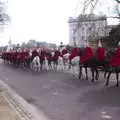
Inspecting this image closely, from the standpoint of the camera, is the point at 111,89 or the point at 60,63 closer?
the point at 111,89

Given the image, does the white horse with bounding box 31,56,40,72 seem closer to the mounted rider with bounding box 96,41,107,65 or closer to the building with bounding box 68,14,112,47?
the building with bounding box 68,14,112,47

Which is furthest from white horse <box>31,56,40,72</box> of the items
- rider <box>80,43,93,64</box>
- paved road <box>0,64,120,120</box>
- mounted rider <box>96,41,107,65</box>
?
paved road <box>0,64,120,120</box>

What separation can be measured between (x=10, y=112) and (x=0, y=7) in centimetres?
2246

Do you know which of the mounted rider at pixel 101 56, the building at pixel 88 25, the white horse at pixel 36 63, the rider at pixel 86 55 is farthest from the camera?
the white horse at pixel 36 63

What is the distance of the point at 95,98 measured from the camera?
1486cm

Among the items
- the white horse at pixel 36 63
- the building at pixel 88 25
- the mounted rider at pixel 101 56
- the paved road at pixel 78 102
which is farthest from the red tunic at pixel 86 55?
the white horse at pixel 36 63

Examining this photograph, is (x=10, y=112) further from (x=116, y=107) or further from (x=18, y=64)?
(x=18, y=64)

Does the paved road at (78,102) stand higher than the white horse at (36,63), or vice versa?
the paved road at (78,102)

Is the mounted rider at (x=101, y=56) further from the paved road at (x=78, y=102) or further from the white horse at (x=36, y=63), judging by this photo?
the white horse at (x=36, y=63)

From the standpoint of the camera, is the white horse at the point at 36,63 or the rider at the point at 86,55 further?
the white horse at the point at 36,63

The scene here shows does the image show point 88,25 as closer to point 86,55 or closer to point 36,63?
point 36,63

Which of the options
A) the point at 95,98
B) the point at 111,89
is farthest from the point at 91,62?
the point at 95,98

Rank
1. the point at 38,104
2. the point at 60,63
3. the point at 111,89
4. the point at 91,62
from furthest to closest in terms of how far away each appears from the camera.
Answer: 1. the point at 60,63
2. the point at 91,62
3. the point at 111,89
4. the point at 38,104

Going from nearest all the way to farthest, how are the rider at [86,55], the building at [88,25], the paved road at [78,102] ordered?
the paved road at [78,102]
the rider at [86,55]
the building at [88,25]
